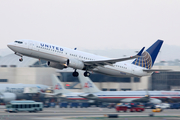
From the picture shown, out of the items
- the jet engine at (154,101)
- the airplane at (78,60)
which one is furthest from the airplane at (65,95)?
the airplane at (78,60)

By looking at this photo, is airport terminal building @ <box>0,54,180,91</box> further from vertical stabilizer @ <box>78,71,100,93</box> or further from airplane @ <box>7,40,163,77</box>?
airplane @ <box>7,40,163,77</box>

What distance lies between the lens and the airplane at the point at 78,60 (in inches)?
1679

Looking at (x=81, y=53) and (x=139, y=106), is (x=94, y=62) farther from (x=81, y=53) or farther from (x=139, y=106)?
(x=139, y=106)

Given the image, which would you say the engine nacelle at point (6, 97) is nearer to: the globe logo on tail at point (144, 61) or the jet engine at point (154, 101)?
the globe logo on tail at point (144, 61)

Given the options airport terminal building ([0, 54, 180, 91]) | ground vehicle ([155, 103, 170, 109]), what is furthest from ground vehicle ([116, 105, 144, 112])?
airport terminal building ([0, 54, 180, 91])

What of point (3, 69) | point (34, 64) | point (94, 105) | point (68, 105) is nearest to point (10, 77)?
point (3, 69)

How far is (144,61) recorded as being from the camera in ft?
181

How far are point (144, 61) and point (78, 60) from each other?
50.5 ft

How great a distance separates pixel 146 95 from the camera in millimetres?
63125

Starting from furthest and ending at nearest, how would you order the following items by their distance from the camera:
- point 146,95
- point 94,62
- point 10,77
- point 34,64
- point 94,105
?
point 34,64 < point 10,77 < point 94,105 < point 146,95 < point 94,62

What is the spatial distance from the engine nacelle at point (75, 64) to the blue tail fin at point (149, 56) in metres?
13.5

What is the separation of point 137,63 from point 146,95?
39.2ft

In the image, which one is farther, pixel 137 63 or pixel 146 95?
pixel 146 95

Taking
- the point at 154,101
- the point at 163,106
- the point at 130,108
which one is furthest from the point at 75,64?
the point at 163,106
